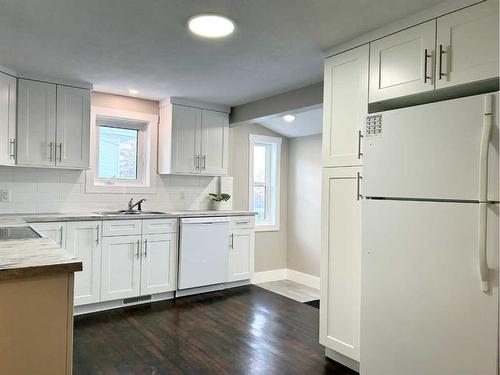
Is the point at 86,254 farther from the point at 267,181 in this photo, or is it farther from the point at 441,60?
the point at 441,60

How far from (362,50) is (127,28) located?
1.55 m

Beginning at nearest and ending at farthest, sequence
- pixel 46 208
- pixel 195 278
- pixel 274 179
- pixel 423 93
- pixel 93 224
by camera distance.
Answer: pixel 423 93
pixel 93 224
pixel 46 208
pixel 195 278
pixel 274 179

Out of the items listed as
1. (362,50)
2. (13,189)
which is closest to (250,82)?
(362,50)

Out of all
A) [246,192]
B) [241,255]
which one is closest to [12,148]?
[241,255]

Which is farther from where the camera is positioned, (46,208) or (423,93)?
(46,208)

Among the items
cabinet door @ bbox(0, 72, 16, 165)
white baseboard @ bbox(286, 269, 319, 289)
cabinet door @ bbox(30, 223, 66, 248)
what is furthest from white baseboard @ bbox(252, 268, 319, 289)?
cabinet door @ bbox(0, 72, 16, 165)

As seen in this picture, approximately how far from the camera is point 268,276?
218 inches

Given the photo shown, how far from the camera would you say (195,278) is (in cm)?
429

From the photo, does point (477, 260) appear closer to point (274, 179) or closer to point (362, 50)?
point (362, 50)

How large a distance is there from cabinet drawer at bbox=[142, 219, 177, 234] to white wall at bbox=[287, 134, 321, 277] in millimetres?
2072

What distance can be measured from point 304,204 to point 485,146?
12.5 ft

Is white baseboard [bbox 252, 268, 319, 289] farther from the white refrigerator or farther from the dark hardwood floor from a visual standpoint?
the white refrigerator

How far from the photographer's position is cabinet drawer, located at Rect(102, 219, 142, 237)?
3.73 metres

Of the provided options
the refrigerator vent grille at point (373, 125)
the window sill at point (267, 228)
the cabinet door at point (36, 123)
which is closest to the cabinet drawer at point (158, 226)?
the cabinet door at point (36, 123)
